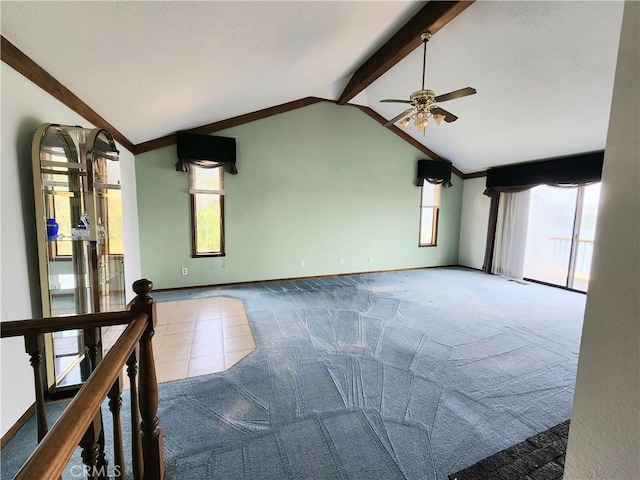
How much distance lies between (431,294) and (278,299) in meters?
2.53

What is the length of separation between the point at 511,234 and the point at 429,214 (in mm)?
1727

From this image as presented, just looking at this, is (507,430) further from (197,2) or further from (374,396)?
(197,2)

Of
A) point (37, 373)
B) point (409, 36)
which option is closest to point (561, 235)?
point (409, 36)

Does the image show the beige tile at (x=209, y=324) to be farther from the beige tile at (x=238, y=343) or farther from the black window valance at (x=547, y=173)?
the black window valance at (x=547, y=173)

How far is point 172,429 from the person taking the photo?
72.2 inches

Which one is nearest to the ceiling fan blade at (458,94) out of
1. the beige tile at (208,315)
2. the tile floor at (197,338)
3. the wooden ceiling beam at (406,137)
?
the wooden ceiling beam at (406,137)

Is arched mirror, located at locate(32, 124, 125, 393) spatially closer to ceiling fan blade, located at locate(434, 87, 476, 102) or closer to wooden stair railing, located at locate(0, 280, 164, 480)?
wooden stair railing, located at locate(0, 280, 164, 480)

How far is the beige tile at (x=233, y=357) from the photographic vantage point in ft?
8.64

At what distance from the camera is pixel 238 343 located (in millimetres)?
3023

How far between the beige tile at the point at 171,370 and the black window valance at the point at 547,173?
20.9 feet

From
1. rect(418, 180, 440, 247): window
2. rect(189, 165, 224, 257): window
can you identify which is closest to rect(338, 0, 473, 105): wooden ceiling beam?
rect(189, 165, 224, 257): window

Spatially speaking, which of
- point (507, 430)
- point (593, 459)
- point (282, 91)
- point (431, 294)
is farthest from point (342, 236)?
point (593, 459)

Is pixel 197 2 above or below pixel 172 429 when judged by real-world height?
above

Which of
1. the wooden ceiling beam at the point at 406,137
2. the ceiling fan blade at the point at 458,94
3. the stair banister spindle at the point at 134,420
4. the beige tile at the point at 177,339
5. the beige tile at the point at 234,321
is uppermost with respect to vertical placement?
the wooden ceiling beam at the point at 406,137
